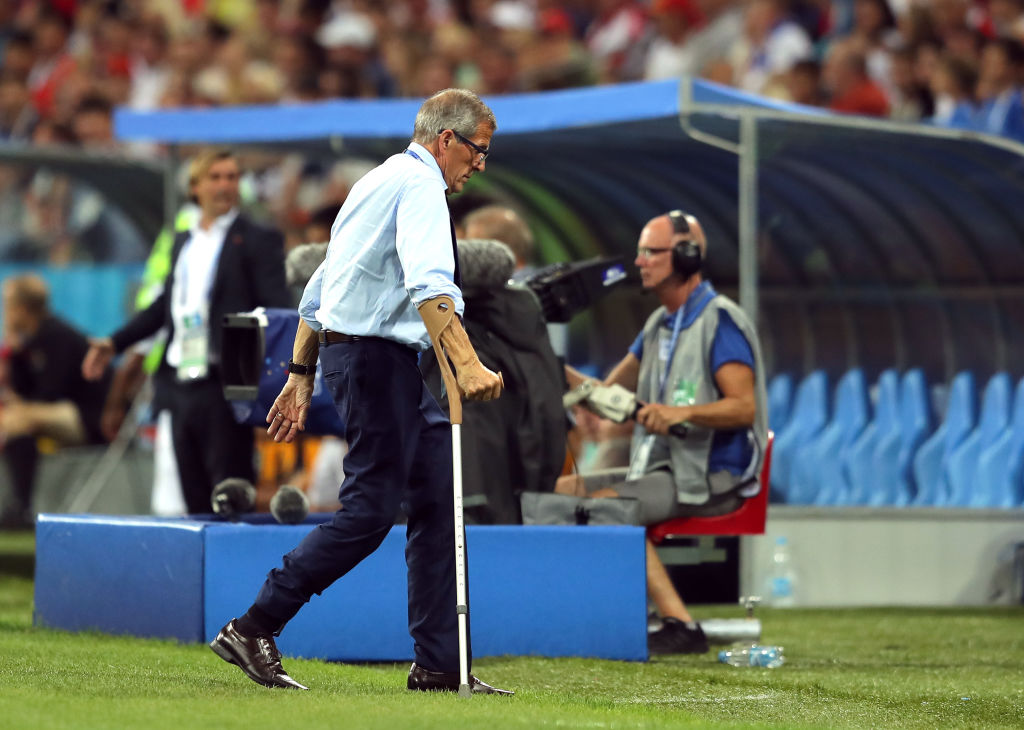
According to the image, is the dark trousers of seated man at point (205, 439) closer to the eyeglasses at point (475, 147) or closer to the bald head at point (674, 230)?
the bald head at point (674, 230)


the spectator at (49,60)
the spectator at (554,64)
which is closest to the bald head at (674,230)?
the spectator at (554,64)

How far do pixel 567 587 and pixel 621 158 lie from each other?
458cm

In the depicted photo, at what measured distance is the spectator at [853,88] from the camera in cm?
1287

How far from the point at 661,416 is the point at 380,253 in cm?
257

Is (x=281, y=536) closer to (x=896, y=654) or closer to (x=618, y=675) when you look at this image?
(x=618, y=675)

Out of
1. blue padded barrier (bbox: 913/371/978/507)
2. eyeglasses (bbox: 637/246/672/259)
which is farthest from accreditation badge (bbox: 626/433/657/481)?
blue padded barrier (bbox: 913/371/978/507)

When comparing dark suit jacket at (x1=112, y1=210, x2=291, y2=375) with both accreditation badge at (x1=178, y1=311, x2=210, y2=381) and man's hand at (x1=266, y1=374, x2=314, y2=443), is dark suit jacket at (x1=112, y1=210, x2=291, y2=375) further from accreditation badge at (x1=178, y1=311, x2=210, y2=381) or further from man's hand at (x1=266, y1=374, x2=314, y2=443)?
man's hand at (x1=266, y1=374, x2=314, y2=443)

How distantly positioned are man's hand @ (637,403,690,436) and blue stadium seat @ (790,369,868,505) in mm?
3245

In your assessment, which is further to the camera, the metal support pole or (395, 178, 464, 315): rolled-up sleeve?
the metal support pole

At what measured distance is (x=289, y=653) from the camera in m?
7.64

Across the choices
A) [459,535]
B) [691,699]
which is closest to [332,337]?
[459,535]

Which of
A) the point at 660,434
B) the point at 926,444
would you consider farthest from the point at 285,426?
the point at 926,444

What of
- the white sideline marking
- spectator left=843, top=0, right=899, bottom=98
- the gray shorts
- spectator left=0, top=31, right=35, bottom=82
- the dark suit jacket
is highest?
spectator left=0, top=31, right=35, bottom=82

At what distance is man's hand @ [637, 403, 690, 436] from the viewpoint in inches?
322
